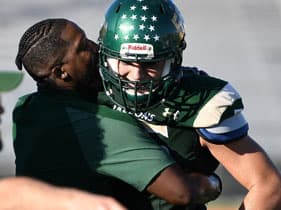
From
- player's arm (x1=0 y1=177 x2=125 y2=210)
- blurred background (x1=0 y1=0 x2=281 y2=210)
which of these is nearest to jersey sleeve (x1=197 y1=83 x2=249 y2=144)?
player's arm (x1=0 y1=177 x2=125 y2=210)

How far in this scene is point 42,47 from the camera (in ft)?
8.43

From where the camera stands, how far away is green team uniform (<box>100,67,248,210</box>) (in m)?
2.45

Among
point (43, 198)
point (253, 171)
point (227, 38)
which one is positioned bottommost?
point (227, 38)

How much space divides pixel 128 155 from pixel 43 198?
1.80 feet

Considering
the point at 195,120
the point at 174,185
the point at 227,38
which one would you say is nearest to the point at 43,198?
the point at 174,185

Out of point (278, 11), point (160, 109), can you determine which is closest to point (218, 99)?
point (160, 109)

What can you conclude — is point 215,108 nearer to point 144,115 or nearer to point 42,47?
point 144,115

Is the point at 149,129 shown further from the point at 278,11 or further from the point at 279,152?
the point at 278,11

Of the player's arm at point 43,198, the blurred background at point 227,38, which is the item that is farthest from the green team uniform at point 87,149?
the blurred background at point 227,38

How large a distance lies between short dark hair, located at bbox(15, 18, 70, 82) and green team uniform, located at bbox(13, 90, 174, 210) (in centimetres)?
10

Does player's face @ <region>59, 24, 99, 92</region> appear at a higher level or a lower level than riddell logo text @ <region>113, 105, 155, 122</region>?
higher

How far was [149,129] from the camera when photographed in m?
2.54

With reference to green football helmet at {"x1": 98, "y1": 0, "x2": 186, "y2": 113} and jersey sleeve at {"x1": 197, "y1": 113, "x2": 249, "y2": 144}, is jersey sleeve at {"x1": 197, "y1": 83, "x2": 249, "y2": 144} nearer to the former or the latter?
jersey sleeve at {"x1": 197, "y1": 113, "x2": 249, "y2": 144}

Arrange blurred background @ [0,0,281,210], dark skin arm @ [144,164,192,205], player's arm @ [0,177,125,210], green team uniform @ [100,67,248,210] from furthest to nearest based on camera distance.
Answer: blurred background @ [0,0,281,210]
green team uniform @ [100,67,248,210]
dark skin arm @ [144,164,192,205]
player's arm @ [0,177,125,210]
